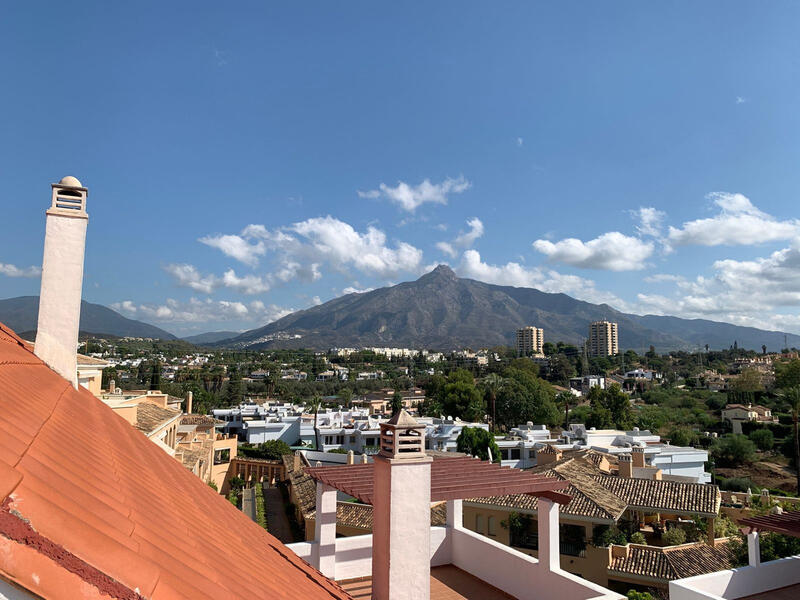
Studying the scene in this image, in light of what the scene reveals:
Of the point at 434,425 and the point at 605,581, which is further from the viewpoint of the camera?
the point at 434,425

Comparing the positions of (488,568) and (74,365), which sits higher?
(74,365)

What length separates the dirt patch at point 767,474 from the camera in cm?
→ 3912

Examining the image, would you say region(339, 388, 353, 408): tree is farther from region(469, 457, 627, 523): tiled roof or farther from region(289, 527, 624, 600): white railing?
region(289, 527, 624, 600): white railing

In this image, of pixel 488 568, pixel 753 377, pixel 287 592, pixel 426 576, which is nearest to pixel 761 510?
pixel 488 568

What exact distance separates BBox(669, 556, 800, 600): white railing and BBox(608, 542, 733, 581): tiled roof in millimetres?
8283

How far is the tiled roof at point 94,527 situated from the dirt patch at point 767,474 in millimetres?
47637

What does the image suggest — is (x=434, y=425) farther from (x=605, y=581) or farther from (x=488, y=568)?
(x=488, y=568)

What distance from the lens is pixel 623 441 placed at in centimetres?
3988

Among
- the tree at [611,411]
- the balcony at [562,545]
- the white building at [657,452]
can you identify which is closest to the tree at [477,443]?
the white building at [657,452]

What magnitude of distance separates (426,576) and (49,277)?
4.19 meters

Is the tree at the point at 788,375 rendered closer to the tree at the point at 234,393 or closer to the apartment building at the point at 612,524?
the apartment building at the point at 612,524

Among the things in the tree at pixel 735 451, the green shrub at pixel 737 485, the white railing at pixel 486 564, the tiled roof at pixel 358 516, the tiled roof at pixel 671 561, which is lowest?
the green shrub at pixel 737 485

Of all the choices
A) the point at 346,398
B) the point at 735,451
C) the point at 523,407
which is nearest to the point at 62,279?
the point at 735,451

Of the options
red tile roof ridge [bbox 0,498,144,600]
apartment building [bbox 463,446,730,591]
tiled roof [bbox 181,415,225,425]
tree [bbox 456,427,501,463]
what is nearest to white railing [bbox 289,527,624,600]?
red tile roof ridge [bbox 0,498,144,600]
